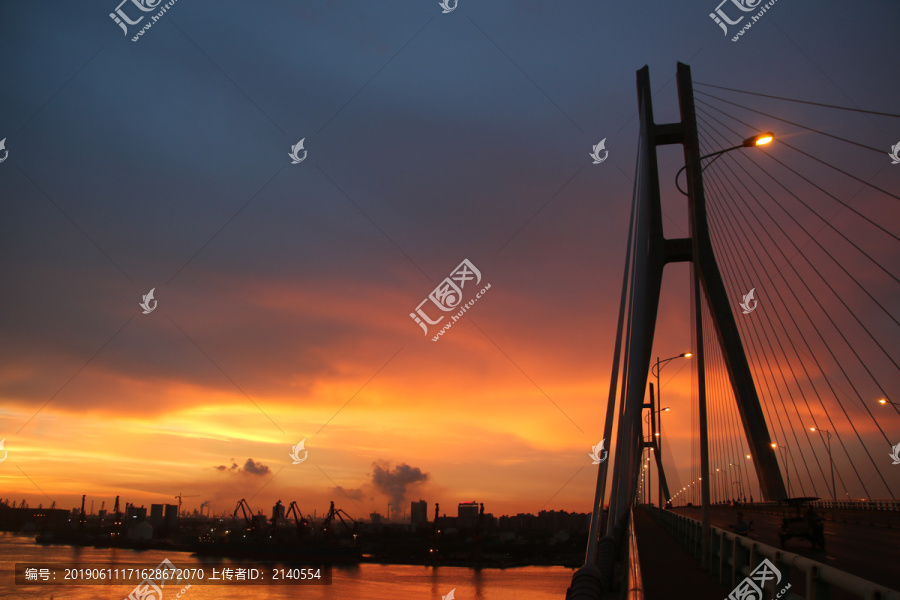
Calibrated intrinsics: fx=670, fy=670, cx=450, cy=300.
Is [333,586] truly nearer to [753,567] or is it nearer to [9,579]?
[9,579]

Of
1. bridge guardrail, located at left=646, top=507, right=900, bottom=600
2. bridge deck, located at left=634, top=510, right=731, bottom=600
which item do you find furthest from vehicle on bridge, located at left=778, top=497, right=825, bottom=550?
bridge deck, located at left=634, top=510, right=731, bottom=600

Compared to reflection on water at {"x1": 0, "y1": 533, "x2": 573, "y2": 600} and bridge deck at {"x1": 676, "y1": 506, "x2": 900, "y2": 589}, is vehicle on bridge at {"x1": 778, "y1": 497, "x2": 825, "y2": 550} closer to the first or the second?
bridge deck at {"x1": 676, "y1": 506, "x2": 900, "y2": 589}

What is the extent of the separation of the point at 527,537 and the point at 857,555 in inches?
4619

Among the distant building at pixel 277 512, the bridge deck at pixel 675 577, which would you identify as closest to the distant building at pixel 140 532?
the distant building at pixel 277 512

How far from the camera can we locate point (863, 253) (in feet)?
52.9

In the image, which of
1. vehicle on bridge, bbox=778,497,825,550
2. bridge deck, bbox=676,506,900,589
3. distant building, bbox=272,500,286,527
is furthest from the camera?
distant building, bbox=272,500,286,527

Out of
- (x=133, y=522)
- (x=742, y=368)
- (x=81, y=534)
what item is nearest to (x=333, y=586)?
(x=742, y=368)

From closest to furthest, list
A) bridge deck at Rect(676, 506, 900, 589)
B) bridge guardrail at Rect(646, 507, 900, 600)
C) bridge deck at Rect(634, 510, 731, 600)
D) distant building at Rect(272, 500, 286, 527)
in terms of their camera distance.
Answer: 1. bridge guardrail at Rect(646, 507, 900, 600)
2. bridge deck at Rect(634, 510, 731, 600)
3. bridge deck at Rect(676, 506, 900, 589)
4. distant building at Rect(272, 500, 286, 527)

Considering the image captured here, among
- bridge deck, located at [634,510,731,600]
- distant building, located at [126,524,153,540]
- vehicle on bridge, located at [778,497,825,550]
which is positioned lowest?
distant building, located at [126,524,153,540]

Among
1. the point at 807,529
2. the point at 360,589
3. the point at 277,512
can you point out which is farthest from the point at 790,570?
the point at 277,512

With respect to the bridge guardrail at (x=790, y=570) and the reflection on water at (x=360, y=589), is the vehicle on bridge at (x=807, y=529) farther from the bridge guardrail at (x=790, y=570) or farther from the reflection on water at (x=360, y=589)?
the reflection on water at (x=360, y=589)

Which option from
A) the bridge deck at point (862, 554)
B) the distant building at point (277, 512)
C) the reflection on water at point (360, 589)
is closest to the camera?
the bridge deck at point (862, 554)

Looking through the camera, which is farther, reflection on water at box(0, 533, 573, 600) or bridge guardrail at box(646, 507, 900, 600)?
reflection on water at box(0, 533, 573, 600)

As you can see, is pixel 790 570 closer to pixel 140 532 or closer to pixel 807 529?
pixel 807 529
